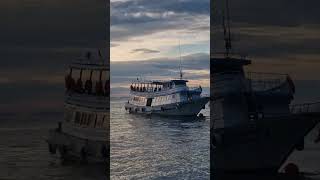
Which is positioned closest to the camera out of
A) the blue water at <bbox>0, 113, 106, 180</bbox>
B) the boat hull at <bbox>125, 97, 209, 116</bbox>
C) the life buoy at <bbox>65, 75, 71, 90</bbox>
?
the blue water at <bbox>0, 113, 106, 180</bbox>

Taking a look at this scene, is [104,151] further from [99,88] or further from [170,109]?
[170,109]

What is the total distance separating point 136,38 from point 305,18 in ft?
9.98

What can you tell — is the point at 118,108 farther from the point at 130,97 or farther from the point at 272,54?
the point at 272,54

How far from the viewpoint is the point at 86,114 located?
698 centimetres

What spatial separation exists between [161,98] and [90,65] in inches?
94.6

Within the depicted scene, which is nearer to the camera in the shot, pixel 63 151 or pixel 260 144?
pixel 63 151

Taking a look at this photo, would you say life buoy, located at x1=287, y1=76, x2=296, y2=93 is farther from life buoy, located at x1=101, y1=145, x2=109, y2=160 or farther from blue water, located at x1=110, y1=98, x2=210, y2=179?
life buoy, located at x1=101, y1=145, x2=109, y2=160

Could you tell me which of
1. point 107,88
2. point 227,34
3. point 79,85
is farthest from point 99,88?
point 227,34

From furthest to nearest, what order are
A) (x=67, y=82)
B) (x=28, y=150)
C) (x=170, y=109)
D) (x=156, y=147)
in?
(x=170, y=109)
(x=156, y=147)
(x=67, y=82)
(x=28, y=150)

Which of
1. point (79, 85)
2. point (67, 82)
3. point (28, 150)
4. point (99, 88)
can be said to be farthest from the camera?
point (99, 88)

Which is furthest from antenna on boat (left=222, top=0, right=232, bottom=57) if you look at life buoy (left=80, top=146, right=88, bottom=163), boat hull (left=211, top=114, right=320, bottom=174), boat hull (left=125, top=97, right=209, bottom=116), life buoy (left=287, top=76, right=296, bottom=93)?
life buoy (left=80, top=146, right=88, bottom=163)

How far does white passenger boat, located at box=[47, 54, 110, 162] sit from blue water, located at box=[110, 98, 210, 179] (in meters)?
1.48

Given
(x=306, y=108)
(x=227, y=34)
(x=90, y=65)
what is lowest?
(x=306, y=108)

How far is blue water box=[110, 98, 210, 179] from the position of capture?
334 inches
